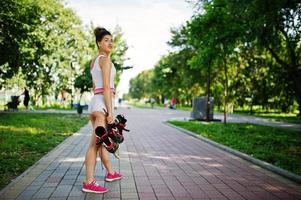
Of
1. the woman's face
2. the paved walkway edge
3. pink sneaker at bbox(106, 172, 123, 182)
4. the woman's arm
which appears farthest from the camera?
the paved walkway edge

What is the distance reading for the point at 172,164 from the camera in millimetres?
6621

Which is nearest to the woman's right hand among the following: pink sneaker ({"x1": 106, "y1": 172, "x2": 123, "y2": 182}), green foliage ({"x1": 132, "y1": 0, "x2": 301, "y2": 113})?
pink sneaker ({"x1": 106, "y1": 172, "x2": 123, "y2": 182})

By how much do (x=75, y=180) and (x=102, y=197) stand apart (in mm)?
1023

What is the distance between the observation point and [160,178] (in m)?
5.41

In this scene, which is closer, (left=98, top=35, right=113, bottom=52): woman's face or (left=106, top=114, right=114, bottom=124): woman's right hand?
(left=106, top=114, right=114, bottom=124): woman's right hand

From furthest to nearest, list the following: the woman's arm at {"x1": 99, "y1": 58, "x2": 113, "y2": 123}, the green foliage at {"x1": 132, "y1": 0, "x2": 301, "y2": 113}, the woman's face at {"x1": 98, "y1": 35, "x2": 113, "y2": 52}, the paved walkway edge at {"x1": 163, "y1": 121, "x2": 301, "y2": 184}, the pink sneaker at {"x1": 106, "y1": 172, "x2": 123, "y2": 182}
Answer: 1. the green foliage at {"x1": 132, "y1": 0, "x2": 301, "y2": 113}
2. the paved walkway edge at {"x1": 163, "y1": 121, "x2": 301, "y2": 184}
3. the pink sneaker at {"x1": 106, "y1": 172, "x2": 123, "y2": 182}
4. the woman's face at {"x1": 98, "y1": 35, "x2": 113, "y2": 52}
5. the woman's arm at {"x1": 99, "y1": 58, "x2": 113, "y2": 123}

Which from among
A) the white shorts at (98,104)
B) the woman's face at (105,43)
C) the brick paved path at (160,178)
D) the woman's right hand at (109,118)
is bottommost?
the brick paved path at (160,178)

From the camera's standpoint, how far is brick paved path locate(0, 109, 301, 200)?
4.50 meters

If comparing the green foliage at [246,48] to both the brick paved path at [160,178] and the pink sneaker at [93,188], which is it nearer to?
the brick paved path at [160,178]

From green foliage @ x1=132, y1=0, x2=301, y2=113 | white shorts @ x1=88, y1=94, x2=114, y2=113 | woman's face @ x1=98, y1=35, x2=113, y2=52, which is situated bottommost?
white shorts @ x1=88, y1=94, x2=114, y2=113

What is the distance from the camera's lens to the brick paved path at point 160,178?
4.50m

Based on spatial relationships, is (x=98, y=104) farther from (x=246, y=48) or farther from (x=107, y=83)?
(x=246, y=48)

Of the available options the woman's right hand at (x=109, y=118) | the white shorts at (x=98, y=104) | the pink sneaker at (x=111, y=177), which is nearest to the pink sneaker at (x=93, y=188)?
the pink sneaker at (x=111, y=177)

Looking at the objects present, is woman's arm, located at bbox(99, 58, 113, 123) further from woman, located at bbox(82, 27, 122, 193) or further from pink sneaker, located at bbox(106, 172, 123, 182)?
pink sneaker, located at bbox(106, 172, 123, 182)
